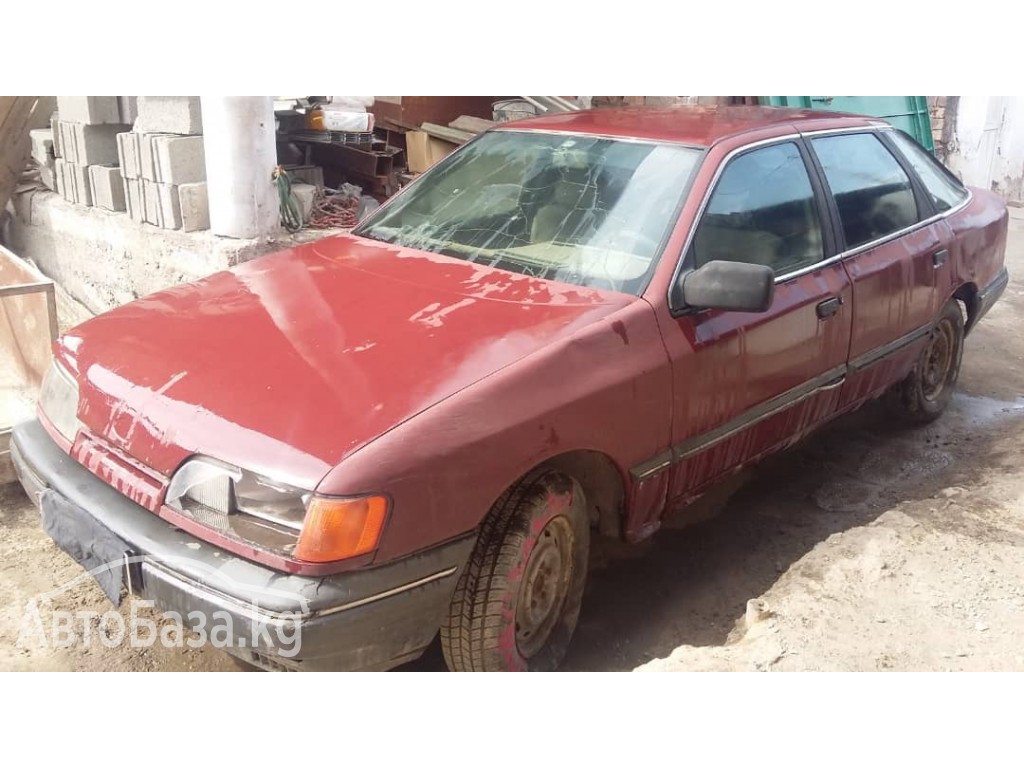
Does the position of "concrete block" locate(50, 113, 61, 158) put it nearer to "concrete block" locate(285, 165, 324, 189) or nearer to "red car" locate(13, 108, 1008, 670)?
"concrete block" locate(285, 165, 324, 189)

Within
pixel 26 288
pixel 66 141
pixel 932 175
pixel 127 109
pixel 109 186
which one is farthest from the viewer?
pixel 66 141

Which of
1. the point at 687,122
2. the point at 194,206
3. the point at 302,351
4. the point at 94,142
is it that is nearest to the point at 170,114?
the point at 194,206

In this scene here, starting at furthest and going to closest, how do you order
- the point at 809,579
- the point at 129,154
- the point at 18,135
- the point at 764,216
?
the point at 18,135, the point at 129,154, the point at 764,216, the point at 809,579

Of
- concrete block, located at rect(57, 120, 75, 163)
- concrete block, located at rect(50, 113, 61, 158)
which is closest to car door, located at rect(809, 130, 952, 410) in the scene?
concrete block, located at rect(57, 120, 75, 163)

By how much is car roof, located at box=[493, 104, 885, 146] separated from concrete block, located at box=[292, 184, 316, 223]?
2.53 metres

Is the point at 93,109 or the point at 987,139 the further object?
the point at 987,139

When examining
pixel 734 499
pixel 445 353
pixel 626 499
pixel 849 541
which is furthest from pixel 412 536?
pixel 734 499

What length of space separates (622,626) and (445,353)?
1.37 metres

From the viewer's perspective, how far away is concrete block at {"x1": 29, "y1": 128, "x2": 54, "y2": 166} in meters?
7.62

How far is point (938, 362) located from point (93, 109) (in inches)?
241

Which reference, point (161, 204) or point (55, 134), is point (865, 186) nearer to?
point (161, 204)

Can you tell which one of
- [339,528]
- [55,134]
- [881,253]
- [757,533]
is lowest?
[757,533]

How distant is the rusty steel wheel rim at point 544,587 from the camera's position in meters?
2.70

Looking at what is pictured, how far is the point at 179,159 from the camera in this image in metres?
5.86
